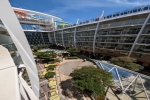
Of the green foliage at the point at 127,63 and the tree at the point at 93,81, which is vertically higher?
the tree at the point at 93,81

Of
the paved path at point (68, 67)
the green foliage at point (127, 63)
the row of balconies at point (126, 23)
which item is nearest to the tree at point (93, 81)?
the paved path at point (68, 67)

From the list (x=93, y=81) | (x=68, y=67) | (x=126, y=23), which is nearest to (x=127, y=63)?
(x=126, y=23)

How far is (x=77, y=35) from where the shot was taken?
37312 millimetres

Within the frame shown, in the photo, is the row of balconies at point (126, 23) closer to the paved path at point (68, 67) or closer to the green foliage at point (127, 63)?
the green foliage at point (127, 63)

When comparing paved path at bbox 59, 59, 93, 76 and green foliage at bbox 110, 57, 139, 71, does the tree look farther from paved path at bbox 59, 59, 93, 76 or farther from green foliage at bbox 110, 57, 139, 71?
green foliage at bbox 110, 57, 139, 71

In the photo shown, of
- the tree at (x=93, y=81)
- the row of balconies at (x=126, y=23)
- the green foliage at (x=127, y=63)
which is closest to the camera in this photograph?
the tree at (x=93, y=81)

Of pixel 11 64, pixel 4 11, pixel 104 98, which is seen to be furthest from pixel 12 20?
pixel 104 98

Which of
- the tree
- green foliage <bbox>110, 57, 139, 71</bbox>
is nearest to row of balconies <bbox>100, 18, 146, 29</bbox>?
green foliage <bbox>110, 57, 139, 71</bbox>

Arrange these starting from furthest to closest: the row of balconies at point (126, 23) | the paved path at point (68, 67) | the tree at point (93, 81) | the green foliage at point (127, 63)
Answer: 1. the paved path at point (68, 67)
2. the row of balconies at point (126, 23)
3. the green foliage at point (127, 63)
4. the tree at point (93, 81)

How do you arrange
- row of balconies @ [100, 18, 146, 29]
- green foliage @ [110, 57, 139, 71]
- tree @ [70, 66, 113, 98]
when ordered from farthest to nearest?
1. row of balconies @ [100, 18, 146, 29]
2. green foliage @ [110, 57, 139, 71]
3. tree @ [70, 66, 113, 98]

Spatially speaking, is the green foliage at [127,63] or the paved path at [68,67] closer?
the green foliage at [127,63]

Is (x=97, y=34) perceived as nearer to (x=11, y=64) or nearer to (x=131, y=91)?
(x=131, y=91)

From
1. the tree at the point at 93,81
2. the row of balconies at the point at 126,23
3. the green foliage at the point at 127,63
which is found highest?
the row of balconies at the point at 126,23

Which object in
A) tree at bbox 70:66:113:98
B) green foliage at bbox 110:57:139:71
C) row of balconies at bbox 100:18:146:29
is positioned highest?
row of balconies at bbox 100:18:146:29
